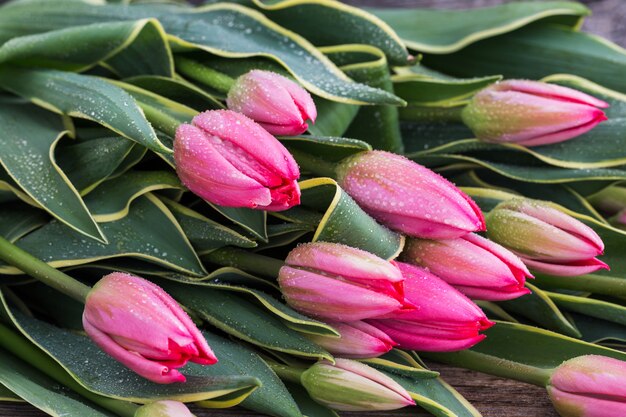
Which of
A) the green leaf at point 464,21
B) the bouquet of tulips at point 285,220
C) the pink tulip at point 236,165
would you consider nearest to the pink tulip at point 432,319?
the bouquet of tulips at point 285,220

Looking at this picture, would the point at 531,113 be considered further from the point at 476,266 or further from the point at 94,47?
the point at 94,47

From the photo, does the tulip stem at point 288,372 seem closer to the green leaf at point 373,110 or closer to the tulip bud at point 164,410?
the tulip bud at point 164,410

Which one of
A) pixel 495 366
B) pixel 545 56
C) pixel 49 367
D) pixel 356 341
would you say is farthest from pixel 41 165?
pixel 545 56

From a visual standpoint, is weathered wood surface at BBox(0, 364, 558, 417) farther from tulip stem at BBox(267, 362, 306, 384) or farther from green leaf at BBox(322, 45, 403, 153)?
green leaf at BBox(322, 45, 403, 153)

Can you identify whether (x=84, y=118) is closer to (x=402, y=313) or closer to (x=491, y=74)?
(x=402, y=313)

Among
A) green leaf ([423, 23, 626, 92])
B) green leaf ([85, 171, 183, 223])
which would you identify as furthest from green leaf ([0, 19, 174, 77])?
green leaf ([423, 23, 626, 92])
